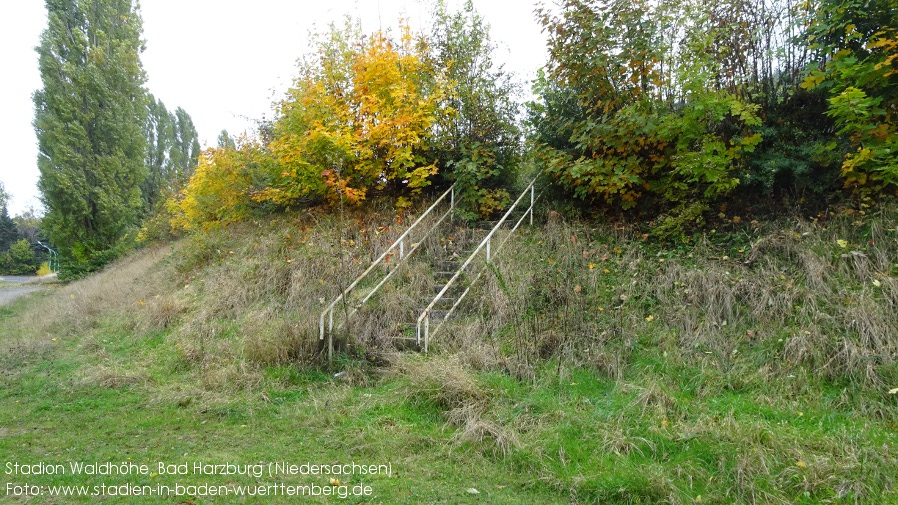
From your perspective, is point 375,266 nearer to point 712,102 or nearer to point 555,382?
point 555,382

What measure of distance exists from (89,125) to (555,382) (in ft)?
70.3

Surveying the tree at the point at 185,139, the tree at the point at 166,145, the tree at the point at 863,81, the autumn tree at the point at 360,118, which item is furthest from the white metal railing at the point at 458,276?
the tree at the point at 185,139

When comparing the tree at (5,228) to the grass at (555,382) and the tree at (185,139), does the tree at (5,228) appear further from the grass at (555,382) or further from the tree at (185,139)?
the grass at (555,382)

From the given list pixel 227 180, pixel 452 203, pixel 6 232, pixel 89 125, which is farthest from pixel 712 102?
pixel 6 232

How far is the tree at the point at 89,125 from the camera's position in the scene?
1905cm

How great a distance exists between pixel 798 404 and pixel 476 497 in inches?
124

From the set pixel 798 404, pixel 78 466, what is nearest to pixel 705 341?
pixel 798 404

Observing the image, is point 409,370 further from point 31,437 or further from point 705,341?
point 31,437

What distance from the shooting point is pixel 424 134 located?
10.8m

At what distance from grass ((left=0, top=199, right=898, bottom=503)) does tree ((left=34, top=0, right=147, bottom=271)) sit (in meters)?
12.6

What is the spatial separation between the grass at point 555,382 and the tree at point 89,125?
41.3 ft

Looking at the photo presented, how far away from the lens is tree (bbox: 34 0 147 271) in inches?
750

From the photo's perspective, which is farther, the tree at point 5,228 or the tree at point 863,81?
the tree at point 5,228

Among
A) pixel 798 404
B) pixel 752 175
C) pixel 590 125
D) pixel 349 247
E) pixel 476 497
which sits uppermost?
pixel 590 125
